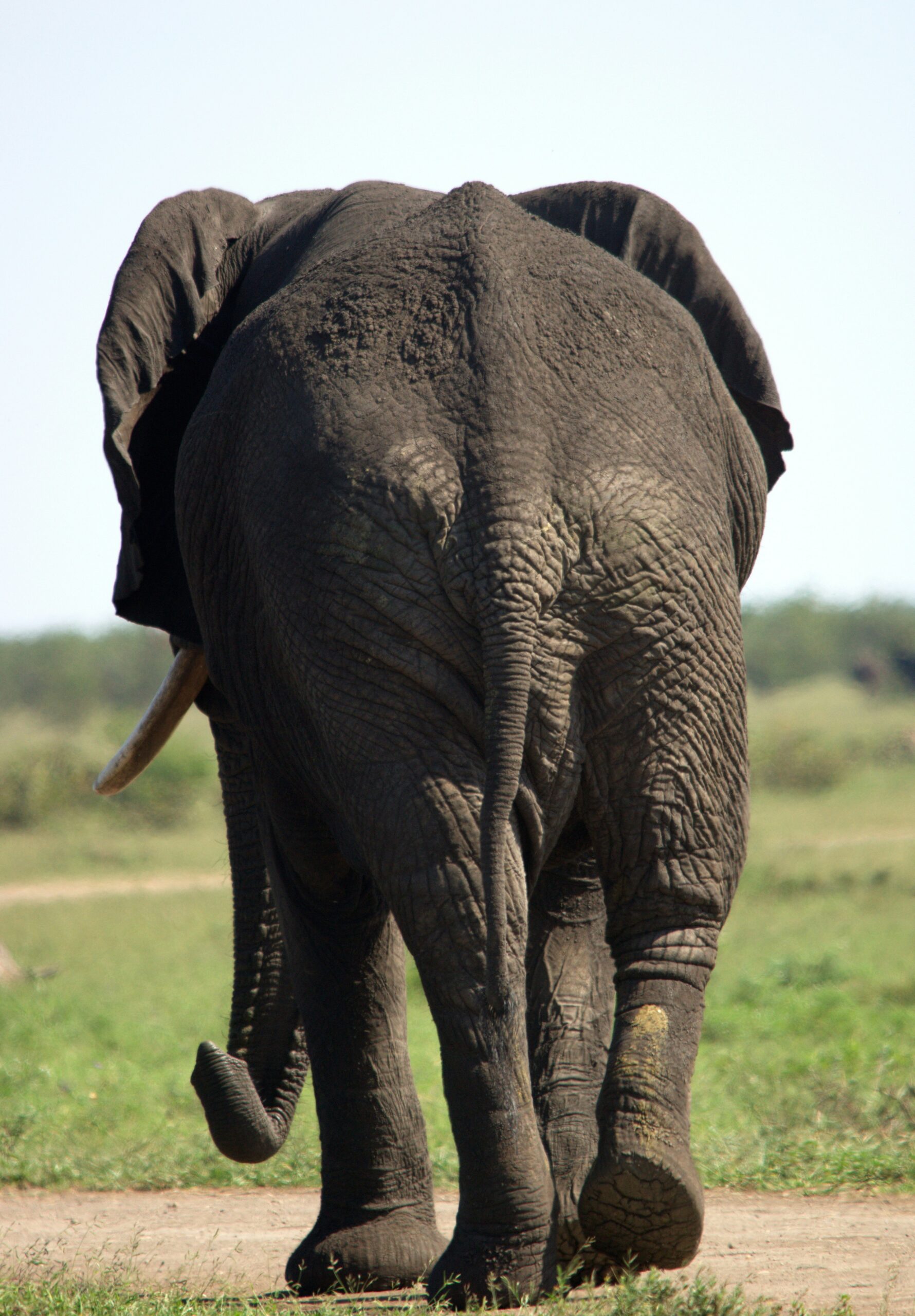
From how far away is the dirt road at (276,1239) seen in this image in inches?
137

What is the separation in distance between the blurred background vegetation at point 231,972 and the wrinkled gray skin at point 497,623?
7.54ft

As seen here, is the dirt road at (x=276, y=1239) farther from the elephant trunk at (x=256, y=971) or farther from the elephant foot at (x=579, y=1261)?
the elephant foot at (x=579, y=1261)

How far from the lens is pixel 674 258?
3.25m

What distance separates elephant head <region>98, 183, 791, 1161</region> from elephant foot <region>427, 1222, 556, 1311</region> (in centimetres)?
92

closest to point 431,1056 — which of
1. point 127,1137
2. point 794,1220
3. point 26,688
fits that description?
point 127,1137

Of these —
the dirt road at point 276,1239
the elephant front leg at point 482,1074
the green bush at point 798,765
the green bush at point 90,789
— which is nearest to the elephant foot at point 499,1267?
the elephant front leg at point 482,1074

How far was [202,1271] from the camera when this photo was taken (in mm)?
3768

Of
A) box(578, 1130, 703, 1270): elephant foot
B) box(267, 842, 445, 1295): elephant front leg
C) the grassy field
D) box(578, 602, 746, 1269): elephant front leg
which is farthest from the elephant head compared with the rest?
the grassy field

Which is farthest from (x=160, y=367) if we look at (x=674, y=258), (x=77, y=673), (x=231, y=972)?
(x=77, y=673)

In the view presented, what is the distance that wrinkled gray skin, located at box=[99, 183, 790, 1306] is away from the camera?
97.8 inches

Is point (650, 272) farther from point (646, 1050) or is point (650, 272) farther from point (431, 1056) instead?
point (431, 1056)

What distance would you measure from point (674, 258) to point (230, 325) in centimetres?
96

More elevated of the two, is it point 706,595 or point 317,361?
point 317,361

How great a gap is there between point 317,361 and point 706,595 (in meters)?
0.75
